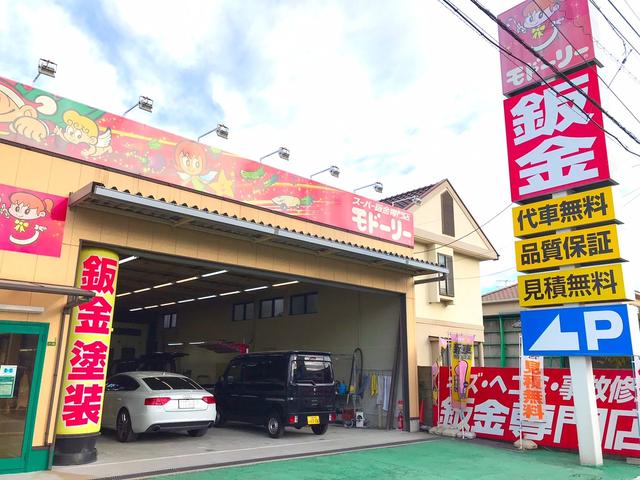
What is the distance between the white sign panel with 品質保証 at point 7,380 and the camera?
662cm

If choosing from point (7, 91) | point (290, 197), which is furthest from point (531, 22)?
point (7, 91)

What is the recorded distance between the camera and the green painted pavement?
7195 mm

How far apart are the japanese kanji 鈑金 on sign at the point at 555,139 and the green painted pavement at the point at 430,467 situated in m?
4.77

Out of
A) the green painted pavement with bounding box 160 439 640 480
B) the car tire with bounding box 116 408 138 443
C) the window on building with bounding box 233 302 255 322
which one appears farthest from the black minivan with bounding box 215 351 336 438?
the window on building with bounding box 233 302 255 322

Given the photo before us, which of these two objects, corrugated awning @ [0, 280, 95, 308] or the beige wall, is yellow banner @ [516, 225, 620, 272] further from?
corrugated awning @ [0, 280, 95, 308]

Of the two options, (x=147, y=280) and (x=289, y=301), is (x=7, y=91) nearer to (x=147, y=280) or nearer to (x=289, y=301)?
(x=147, y=280)

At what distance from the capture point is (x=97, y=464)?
7.26 metres

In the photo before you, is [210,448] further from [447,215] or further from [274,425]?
[447,215]

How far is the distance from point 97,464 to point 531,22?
1098 centimetres

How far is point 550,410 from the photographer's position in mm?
10008

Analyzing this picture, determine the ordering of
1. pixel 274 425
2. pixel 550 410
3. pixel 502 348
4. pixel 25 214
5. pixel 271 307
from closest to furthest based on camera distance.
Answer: pixel 25 214, pixel 550 410, pixel 274 425, pixel 271 307, pixel 502 348

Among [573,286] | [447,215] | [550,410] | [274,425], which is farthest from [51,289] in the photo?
[447,215]

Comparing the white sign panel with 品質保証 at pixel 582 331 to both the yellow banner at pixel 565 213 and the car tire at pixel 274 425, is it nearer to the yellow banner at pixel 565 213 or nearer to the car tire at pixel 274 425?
the yellow banner at pixel 565 213

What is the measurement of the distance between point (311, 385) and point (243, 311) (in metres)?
7.48
